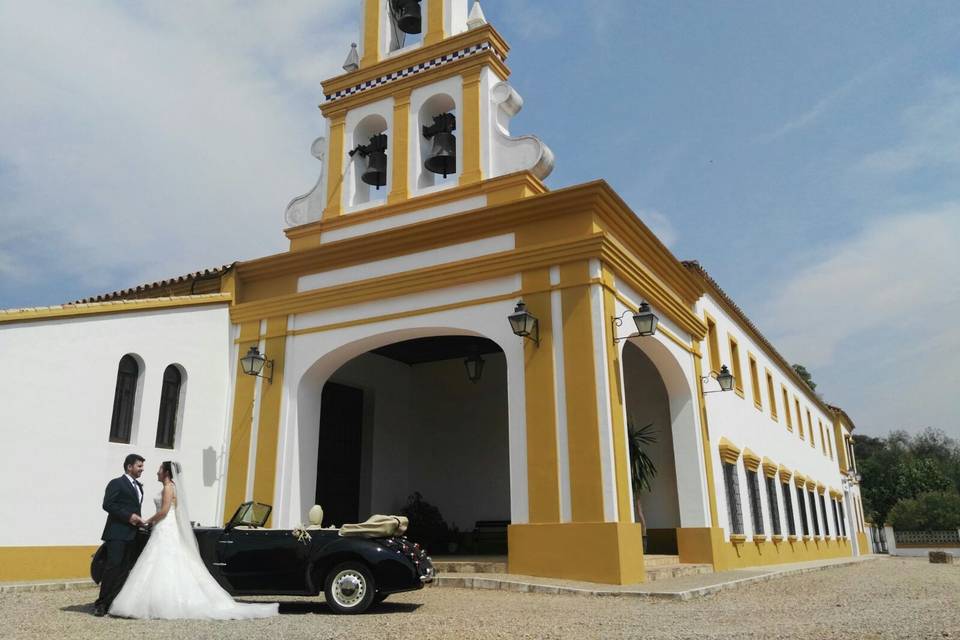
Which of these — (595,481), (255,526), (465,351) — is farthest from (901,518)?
(255,526)

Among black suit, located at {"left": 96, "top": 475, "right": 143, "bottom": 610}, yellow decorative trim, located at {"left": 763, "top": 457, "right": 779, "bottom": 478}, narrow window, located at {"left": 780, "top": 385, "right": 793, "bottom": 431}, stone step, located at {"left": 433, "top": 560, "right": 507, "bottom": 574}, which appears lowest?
stone step, located at {"left": 433, "top": 560, "right": 507, "bottom": 574}

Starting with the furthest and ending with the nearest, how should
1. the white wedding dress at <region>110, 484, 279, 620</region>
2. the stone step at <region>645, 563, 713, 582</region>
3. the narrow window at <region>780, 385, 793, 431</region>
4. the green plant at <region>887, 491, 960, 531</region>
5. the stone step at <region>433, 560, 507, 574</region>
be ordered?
the green plant at <region>887, 491, 960, 531</region>, the narrow window at <region>780, 385, 793, 431</region>, the stone step at <region>645, 563, 713, 582</region>, the stone step at <region>433, 560, 507, 574</region>, the white wedding dress at <region>110, 484, 279, 620</region>

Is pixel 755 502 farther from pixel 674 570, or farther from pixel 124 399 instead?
pixel 124 399

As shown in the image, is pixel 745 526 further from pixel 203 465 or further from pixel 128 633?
pixel 128 633

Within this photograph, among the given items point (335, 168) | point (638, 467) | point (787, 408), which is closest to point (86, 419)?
point (335, 168)

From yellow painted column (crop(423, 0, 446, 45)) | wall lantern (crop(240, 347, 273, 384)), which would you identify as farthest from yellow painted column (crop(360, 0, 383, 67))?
wall lantern (crop(240, 347, 273, 384))

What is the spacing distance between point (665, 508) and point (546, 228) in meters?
6.28

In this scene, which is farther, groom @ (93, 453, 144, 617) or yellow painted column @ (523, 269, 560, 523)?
yellow painted column @ (523, 269, 560, 523)

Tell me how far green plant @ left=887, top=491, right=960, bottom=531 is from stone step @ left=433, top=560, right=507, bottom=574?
37.3 meters

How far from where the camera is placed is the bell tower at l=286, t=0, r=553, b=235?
1188cm

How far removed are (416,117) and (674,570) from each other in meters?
8.18

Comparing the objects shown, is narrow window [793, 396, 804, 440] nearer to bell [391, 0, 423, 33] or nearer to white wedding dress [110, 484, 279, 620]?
bell [391, 0, 423, 33]

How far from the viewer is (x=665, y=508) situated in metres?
13.9

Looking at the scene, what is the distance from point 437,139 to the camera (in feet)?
41.0
